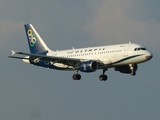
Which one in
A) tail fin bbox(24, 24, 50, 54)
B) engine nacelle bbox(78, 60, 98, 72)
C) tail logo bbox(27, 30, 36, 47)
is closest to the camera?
engine nacelle bbox(78, 60, 98, 72)

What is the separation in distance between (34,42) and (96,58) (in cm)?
1907

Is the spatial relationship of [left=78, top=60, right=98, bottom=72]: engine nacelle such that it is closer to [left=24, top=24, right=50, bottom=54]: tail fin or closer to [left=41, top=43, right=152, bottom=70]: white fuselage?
[left=41, top=43, right=152, bottom=70]: white fuselage

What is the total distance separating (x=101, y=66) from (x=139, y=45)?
6.58 metres

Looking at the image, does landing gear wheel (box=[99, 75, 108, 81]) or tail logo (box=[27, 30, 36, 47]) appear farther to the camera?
tail logo (box=[27, 30, 36, 47])

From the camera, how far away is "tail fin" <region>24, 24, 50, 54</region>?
117m

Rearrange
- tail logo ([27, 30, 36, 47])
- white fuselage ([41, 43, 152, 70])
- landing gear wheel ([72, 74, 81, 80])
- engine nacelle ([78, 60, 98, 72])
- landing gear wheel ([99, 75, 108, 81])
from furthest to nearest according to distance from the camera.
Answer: tail logo ([27, 30, 36, 47]), landing gear wheel ([99, 75, 108, 81]), landing gear wheel ([72, 74, 81, 80]), engine nacelle ([78, 60, 98, 72]), white fuselage ([41, 43, 152, 70])

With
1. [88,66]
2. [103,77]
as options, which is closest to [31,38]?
[103,77]

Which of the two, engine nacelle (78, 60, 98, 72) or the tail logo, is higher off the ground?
the tail logo

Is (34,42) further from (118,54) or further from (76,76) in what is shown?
(118,54)

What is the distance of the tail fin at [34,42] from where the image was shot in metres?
117

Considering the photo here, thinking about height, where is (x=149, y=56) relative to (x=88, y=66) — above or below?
above

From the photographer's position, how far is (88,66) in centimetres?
10162

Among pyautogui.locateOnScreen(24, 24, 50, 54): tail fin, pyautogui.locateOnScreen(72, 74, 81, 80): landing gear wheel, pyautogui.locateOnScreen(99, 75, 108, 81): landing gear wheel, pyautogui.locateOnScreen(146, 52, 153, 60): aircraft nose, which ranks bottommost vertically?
pyautogui.locateOnScreen(72, 74, 81, 80): landing gear wheel

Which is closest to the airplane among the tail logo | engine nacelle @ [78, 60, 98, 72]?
engine nacelle @ [78, 60, 98, 72]
